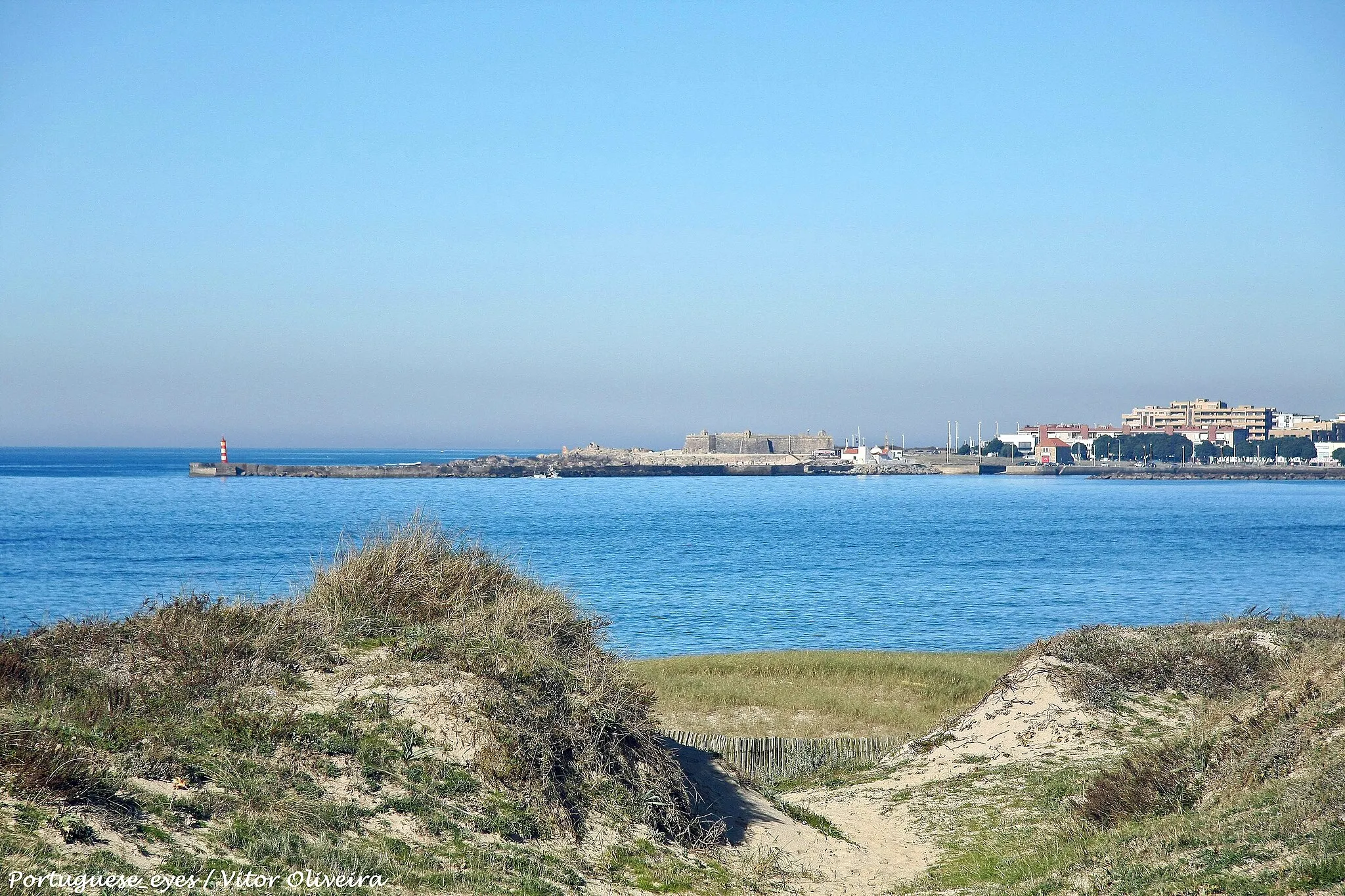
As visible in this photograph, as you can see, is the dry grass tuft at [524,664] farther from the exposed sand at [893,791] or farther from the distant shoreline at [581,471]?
the distant shoreline at [581,471]

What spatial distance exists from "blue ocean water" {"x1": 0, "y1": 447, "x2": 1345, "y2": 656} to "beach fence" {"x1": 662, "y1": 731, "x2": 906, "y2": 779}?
4.29 m

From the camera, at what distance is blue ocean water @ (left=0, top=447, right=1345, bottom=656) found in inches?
1626

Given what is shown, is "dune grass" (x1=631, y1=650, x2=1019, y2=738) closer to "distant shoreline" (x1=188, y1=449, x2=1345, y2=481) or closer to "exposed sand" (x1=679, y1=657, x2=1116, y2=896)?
"exposed sand" (x1=679, y1=657, x2=1116, y2=896)

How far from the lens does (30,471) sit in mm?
182500

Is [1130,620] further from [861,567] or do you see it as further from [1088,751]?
[1088,751]

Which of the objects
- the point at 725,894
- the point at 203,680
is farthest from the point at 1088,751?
the point at 203,680

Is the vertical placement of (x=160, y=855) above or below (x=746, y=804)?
above

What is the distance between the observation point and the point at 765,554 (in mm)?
66625

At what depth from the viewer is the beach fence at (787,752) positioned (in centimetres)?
1786

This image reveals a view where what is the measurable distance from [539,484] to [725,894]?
15048cm

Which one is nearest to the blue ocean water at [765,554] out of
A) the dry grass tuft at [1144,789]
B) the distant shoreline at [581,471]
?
the dry grass tuft at [1144,789]

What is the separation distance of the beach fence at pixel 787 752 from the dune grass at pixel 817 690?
7.19 feet

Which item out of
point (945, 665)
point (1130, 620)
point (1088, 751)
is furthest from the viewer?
point (1130, 620)

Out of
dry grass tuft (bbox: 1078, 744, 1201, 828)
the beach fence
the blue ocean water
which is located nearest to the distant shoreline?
the blue ocean water
